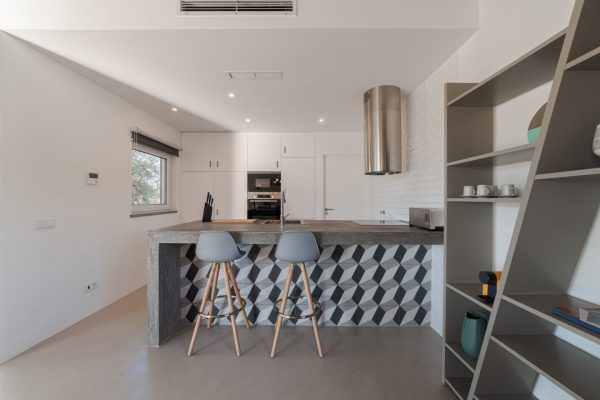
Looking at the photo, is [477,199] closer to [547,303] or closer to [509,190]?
[509,190]

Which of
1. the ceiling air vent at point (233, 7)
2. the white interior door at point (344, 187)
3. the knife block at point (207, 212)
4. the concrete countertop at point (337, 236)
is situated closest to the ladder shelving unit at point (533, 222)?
the concrete countertop at point (337, 236)

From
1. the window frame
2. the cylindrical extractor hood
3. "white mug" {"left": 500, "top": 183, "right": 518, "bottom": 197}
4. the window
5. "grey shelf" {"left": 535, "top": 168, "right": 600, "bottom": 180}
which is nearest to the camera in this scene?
"grey shelf" {"left": 535, "top": 168, "right": 600, "bottom": 180}

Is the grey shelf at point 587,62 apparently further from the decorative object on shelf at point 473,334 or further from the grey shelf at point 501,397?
the grey shelf at point 501,397

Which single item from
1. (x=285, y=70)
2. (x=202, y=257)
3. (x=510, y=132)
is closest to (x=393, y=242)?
(x=510, y=132)

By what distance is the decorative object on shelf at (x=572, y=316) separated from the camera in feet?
2.85

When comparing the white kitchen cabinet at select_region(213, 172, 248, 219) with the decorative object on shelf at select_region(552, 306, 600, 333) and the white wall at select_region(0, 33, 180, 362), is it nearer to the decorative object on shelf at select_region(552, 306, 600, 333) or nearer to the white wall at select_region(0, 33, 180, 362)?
the white wall at select_region(0, 33, 180, 362)

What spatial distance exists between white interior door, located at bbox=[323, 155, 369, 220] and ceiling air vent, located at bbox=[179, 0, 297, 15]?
2.92 m

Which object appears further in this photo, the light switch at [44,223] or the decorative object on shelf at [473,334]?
the light switch at [44,223]

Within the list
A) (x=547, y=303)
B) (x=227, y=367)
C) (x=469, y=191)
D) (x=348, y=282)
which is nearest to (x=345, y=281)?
(x=348, y=282)

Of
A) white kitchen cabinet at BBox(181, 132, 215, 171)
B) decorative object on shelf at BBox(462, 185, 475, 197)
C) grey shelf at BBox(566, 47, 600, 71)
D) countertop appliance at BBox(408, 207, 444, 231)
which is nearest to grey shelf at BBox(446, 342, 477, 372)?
countertop appliance at BBox(408, 207, 444, 231)

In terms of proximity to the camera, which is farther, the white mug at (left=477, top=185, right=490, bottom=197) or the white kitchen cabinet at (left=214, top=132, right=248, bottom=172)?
the white kitchen cabinet at (left=214, top=132, right=248, bottom=172)

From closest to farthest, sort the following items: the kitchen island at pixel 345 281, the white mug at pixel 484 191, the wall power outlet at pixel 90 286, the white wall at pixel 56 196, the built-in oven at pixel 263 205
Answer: the white mug at pixel 484 191 < the white wall at pixel 56 196 < the kitchen island at pixel 345 281 < the wall power outlet at pixel 90 286 < the built-in oven at pixel 263 205

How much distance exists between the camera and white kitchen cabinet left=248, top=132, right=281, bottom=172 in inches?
179

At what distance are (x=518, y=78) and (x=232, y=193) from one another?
399 centimetres
